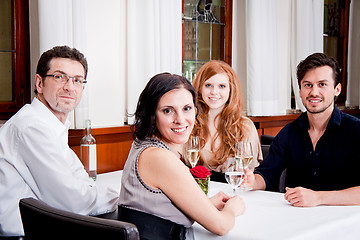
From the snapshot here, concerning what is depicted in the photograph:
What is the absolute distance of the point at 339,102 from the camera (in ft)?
18.9

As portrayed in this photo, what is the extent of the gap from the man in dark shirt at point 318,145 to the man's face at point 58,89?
995 millimetres

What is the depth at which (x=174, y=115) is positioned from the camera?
1.53 m

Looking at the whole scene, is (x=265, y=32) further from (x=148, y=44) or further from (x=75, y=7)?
(x=75, y=7)

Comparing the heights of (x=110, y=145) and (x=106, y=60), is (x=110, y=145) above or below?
below

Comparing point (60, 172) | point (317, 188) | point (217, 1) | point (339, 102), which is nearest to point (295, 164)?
point (317, 188)

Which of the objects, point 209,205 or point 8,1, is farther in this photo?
point 8,1

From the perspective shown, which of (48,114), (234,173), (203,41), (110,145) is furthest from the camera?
(203,41)

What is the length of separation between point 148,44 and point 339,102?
3.65m

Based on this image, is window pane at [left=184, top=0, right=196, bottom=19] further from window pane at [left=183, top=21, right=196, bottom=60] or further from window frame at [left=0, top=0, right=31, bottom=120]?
window frame at [left=0, top=0, right=31, bottom=120]

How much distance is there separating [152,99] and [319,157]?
3.69ft

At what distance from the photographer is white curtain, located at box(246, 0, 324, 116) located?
4.14 metres

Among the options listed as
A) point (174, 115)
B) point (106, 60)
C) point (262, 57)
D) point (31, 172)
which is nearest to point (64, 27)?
point (106, 60)

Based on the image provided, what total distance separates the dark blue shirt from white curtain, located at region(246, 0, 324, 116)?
1.85 meters

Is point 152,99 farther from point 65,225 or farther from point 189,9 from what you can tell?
point 189,9
